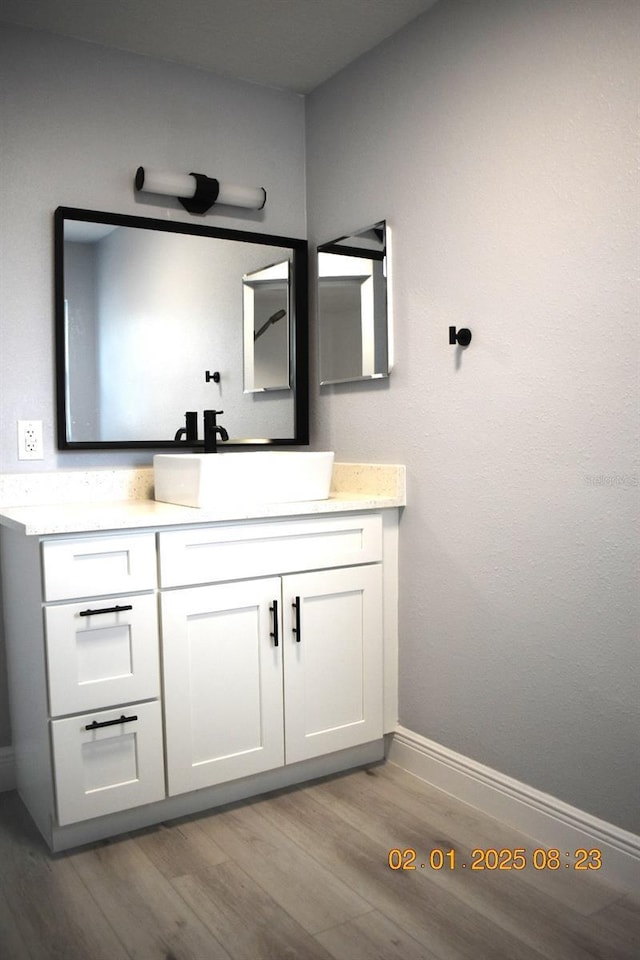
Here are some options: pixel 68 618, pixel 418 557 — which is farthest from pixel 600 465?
pixel 68 618

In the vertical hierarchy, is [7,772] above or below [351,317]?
below

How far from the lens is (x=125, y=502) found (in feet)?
8.02

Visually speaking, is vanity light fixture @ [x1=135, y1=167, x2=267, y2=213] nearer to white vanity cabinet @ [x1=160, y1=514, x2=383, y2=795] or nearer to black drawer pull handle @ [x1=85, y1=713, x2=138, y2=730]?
white vanity cabinet @ [x1=160, y1=514, x2=383, y2=795]

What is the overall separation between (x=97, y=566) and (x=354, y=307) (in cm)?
120

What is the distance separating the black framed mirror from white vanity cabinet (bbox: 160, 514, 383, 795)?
0.57 metres

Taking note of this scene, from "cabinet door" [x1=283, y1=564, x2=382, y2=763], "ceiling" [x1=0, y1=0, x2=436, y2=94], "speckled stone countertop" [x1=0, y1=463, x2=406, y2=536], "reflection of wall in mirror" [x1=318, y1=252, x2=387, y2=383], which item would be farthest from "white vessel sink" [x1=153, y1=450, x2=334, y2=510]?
"ceiling" [x1=0, y1=0, x2=436, y2=94]

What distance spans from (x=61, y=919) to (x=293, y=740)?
0.77m

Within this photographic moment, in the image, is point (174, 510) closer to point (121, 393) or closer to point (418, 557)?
point (121, 393)

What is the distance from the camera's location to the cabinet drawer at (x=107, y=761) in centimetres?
191

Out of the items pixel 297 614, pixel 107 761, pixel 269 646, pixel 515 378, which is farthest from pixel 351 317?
pixel 107 761

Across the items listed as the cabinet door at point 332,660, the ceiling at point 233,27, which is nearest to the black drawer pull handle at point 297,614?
the cabinet door at point 332,660

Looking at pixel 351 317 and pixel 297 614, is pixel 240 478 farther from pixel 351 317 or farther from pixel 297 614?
pixel 351 317

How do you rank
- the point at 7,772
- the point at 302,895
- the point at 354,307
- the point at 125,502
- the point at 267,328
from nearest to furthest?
the point at 302,895 → the point at 7,772 → the point at 125,502 → the point at 354,307 → the point at 267,328

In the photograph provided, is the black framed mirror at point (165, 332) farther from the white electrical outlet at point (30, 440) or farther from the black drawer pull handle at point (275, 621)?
the black drawer pull handle at point (275, 621)
